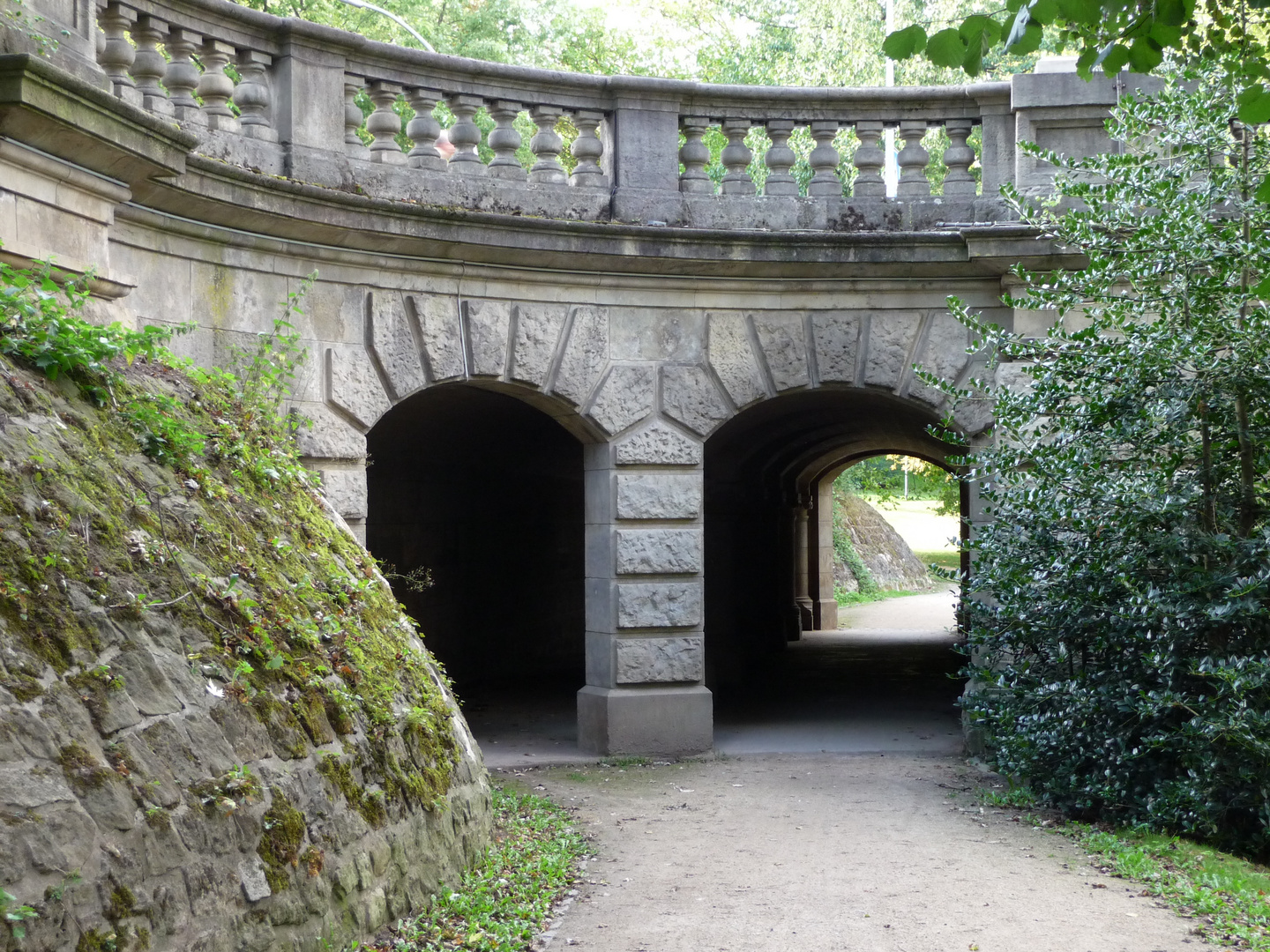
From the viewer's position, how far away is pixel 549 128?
8781mm

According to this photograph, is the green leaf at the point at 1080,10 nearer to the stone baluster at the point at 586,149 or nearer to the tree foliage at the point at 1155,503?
the tree foliage at the point at 1155,503

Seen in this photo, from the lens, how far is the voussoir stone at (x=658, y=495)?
29.5ft

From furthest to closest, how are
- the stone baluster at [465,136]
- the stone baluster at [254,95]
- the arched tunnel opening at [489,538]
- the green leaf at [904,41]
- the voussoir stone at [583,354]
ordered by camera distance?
the arched tunnel opening at [489,538] → the voussoir stone at [583,354] → the stone baluster at [465,136] → the stone baluster at [254,95] → the green leaf at [904,41]

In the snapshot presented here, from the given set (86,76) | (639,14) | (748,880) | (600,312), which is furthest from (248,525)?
(639,14)

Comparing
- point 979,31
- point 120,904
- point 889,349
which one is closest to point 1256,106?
point 979,31

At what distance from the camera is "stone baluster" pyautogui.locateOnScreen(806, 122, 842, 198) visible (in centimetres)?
914

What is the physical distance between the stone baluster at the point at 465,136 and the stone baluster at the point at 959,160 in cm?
337

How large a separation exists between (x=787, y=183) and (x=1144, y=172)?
2.92 meters

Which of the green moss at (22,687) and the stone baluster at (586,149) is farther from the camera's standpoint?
the stone baluster at (586,149)

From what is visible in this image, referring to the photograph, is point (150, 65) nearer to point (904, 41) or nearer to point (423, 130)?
point (423, 130)

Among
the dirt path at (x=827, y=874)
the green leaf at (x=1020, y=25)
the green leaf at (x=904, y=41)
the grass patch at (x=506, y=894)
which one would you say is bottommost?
the dirt path at (x=827, y=874)

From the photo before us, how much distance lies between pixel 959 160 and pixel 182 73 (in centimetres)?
527

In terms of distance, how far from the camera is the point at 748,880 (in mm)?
Result: 5773

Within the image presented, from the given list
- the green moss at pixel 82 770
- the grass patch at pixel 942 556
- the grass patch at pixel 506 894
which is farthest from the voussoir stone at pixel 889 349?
the grass patch at pixel 942 556
